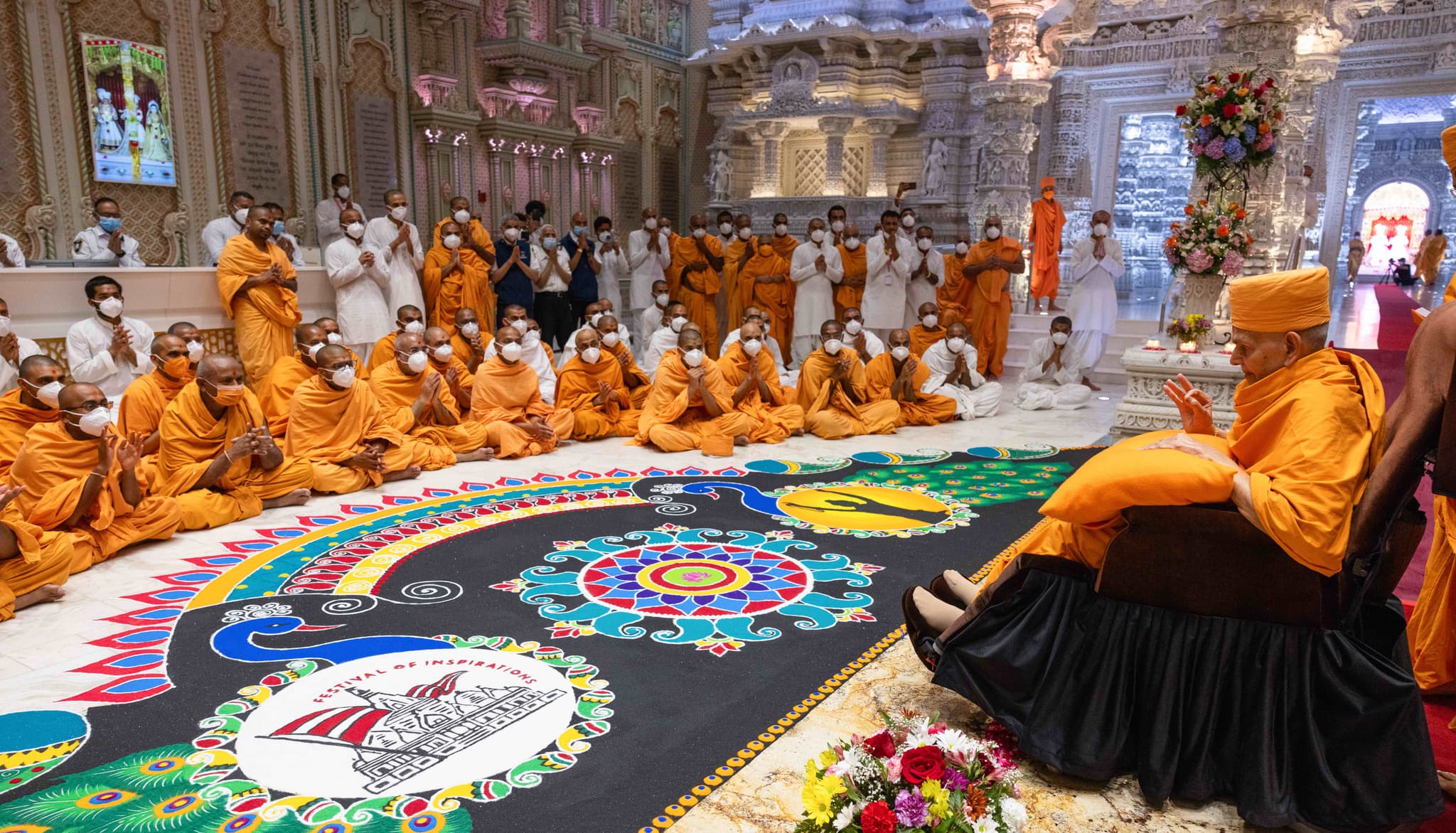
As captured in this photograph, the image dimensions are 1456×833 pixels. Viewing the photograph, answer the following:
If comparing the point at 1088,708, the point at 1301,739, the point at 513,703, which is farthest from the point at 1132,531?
the point at 513,703

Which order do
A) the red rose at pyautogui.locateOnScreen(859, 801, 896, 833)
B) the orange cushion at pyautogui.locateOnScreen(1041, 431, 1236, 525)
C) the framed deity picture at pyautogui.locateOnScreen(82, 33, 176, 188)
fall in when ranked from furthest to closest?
the framed deity picture at pyautogui.locateOnScreen(82, 33, 176, 188) < the orange cushion at pyautogui.locateOnScreen(1041, 431, 1236, 525) < the red rose at pyautogui.locateOnScreen(859, 801, 896, 833)

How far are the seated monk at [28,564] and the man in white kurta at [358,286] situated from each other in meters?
4.69

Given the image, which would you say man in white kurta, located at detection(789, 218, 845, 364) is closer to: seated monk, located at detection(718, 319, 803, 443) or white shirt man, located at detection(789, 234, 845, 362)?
white shirt man, located at detection(789, 234, 845, 362)

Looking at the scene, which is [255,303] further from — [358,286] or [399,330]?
[358,286]

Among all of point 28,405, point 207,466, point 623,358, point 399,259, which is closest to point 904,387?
point 623,358

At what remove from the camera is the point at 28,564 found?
13.5 ft

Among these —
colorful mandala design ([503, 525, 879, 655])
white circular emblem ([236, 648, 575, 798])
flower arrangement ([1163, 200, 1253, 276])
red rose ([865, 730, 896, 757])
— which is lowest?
colorful mandala design ([503, 525, 879, 655])

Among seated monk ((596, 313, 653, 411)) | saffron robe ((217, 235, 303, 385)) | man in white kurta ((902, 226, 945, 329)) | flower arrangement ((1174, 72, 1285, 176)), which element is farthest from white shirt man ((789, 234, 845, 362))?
saffron robe ((217, 235, 303, 385))

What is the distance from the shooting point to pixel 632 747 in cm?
300

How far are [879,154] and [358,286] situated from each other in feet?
31.3

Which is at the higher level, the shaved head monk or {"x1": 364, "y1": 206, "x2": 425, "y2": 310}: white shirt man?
{"x1": 364, "y1": 206, "x2": 425, "y2": 310}: white shirt man

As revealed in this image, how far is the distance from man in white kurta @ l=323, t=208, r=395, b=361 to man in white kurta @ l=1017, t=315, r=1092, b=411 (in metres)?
6.46

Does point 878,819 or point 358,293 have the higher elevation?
point 358,293

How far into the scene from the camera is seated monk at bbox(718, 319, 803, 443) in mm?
7812
